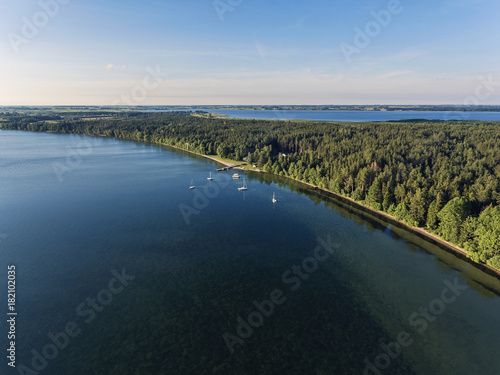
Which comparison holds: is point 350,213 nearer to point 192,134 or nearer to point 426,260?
point 426,260

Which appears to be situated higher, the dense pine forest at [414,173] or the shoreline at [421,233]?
the dense pine forest at [414,173]

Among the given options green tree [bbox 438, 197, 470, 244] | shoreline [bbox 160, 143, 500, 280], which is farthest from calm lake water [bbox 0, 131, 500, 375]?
green tree [bbox 438, 197, 470, 244]

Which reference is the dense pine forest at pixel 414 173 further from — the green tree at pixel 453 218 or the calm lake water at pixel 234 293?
the calm lake water at pixel 234 293

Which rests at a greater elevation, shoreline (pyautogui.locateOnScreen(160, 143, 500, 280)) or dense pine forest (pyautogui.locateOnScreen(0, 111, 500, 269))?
dense pine forest (pyautogui.locateOnScreen(0, 111, 500, 269))

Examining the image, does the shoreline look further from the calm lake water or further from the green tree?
the calm lake water

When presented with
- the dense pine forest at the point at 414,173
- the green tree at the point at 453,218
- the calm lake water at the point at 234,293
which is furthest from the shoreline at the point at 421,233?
the calm lake water at the point at 234,293

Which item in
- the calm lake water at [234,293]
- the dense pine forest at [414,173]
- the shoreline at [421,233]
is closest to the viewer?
the calm lake water at [234,293]

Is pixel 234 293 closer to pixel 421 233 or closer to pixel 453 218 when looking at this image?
pixel 453 218

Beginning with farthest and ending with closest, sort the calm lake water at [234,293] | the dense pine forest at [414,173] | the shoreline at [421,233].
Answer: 1. the dense pine forest at [414,173]
2. the shoreline at [421,233]
3. the calm lake water at [234,293]
